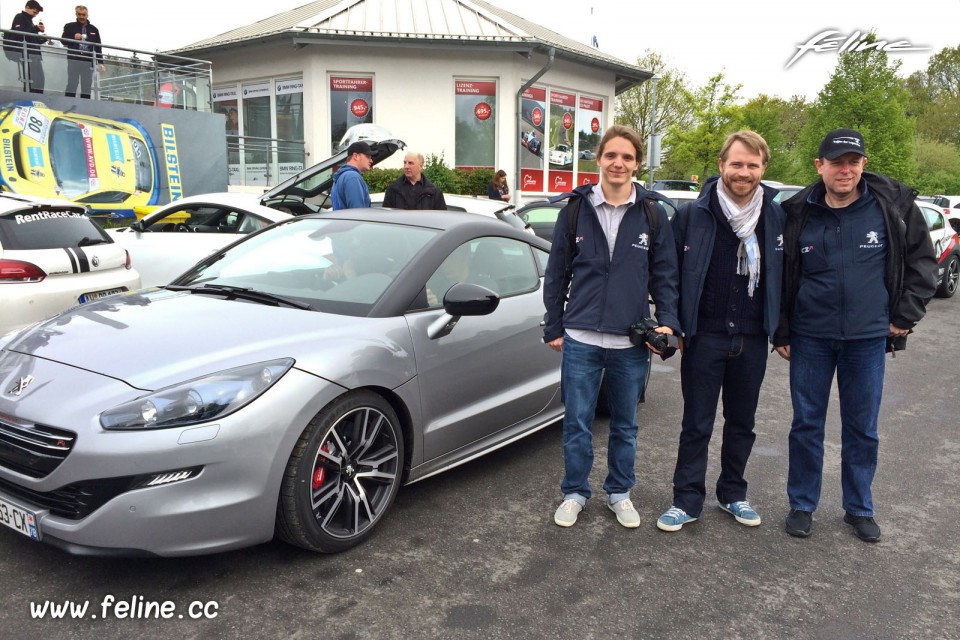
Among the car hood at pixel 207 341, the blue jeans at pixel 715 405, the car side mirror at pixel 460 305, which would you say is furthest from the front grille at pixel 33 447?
the blue jeans at pixel 715 405

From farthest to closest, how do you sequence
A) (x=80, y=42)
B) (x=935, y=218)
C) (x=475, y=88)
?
1. (x=475, y=88)
2. (x=80, y=42)
3. (x=935, y=218)

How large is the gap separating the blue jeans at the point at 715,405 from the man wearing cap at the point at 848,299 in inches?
9.6

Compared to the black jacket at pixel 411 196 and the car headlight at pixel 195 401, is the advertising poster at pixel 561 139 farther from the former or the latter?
the car headlight at pixel 195 401

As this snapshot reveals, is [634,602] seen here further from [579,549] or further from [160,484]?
[160,484]

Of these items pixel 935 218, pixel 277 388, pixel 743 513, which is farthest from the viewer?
pixel 935 218

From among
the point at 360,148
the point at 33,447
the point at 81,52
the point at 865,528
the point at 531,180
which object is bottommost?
the point at 865,528

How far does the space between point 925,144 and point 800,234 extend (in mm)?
47723

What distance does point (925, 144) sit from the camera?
1704 inches

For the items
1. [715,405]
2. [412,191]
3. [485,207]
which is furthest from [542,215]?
[715,405]

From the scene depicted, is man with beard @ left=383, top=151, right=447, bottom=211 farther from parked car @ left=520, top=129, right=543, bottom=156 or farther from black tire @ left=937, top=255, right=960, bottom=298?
parked car @ left=520, top=129, right=543, bottom=156

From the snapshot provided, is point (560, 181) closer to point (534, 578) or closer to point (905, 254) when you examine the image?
point (905, 254)

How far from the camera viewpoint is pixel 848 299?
11.0 feet

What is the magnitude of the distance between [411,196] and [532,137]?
12.5 m

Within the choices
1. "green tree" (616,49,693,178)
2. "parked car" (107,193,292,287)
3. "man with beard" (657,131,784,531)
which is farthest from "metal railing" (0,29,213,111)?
"green tree" (616,49,693,178)
